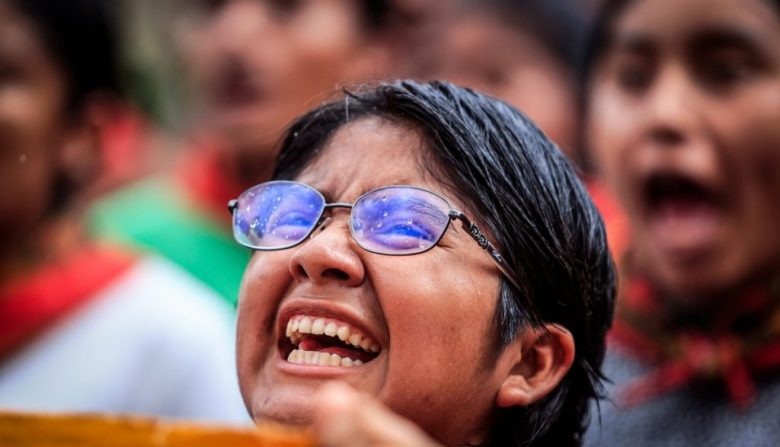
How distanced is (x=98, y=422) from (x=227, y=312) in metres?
2.05

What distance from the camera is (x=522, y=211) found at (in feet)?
6.48

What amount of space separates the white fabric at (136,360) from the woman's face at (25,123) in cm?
32

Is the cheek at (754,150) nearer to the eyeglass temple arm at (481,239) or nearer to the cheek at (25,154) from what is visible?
the eyeglass temple arm at (481,239)

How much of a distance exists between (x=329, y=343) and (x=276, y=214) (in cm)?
24

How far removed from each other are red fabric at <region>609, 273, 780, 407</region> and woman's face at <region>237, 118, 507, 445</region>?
1.02 m

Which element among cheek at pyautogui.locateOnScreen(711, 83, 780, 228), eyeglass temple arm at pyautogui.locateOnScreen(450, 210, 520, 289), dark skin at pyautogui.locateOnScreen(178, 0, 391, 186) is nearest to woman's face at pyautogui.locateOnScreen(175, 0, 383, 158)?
dark skin at pyautogui.locateOnScreen(178, 0, 391, 186)

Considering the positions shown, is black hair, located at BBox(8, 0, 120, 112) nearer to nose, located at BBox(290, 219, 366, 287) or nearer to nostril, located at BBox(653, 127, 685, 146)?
nostril, located at BBox(653, 127, 685, 146)

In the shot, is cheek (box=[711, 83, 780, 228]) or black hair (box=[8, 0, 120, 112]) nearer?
cheek (box=[711, 83, 780, 228])

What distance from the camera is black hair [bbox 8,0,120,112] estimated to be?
354 centimetres

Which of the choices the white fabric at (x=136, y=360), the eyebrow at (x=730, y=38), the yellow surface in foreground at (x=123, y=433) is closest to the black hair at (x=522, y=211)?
the yellow surface in foreground at (x=123, y=433)

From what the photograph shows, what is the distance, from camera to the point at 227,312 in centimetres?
365

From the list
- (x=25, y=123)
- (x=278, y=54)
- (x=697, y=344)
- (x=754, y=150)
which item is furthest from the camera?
(x=278, y=54)

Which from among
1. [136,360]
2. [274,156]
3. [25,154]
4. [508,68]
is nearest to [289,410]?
[274,156]

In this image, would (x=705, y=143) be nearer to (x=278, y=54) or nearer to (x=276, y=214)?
(x=276, y=214)
